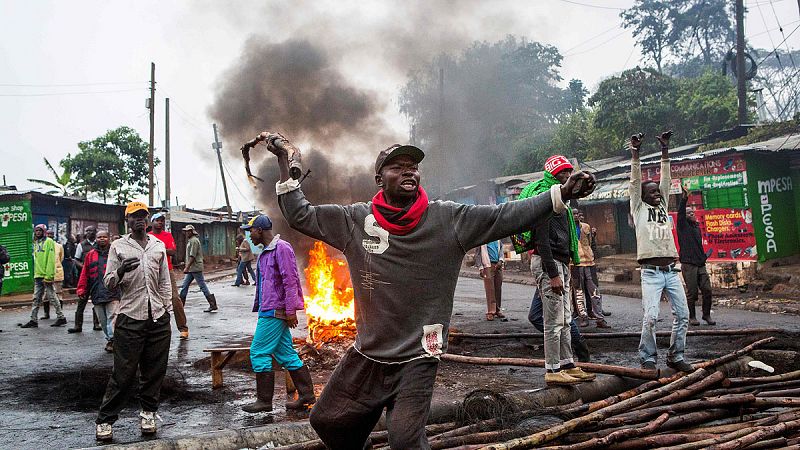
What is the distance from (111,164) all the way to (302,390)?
3210 cm

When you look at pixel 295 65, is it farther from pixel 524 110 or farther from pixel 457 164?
pixel 524 110

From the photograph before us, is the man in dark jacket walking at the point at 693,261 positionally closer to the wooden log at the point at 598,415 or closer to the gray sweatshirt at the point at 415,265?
the wooden log at the point at 598,415

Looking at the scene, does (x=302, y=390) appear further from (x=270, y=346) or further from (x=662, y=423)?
(x=662, y=423)

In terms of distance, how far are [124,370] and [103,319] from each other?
5.69 m

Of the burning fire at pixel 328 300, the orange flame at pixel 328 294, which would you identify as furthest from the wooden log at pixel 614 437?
the orange flame at pixel 328 294

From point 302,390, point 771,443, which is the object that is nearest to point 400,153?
point 771,443

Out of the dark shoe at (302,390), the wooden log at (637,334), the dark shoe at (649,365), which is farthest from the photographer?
the wooden log at (637,334)

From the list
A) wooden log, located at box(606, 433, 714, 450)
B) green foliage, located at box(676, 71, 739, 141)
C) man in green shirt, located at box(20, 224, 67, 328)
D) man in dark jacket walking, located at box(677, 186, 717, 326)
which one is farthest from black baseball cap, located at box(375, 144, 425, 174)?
green foliage, located at box(676, 71, 739, 141)

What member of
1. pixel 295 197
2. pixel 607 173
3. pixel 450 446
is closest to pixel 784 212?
pixel 607 173

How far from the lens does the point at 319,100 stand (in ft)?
64.6

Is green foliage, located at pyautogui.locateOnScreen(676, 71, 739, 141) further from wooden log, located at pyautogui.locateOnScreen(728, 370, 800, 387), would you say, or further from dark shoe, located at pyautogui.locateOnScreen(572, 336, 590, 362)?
wooden log, located at pyautogui.locateOnScreen(728, 370, 800, 387)

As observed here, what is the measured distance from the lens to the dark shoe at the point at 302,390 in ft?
19.2

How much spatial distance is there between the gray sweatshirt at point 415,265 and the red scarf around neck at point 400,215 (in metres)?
0.03

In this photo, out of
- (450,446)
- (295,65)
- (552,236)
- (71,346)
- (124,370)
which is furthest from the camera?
(295,65)
